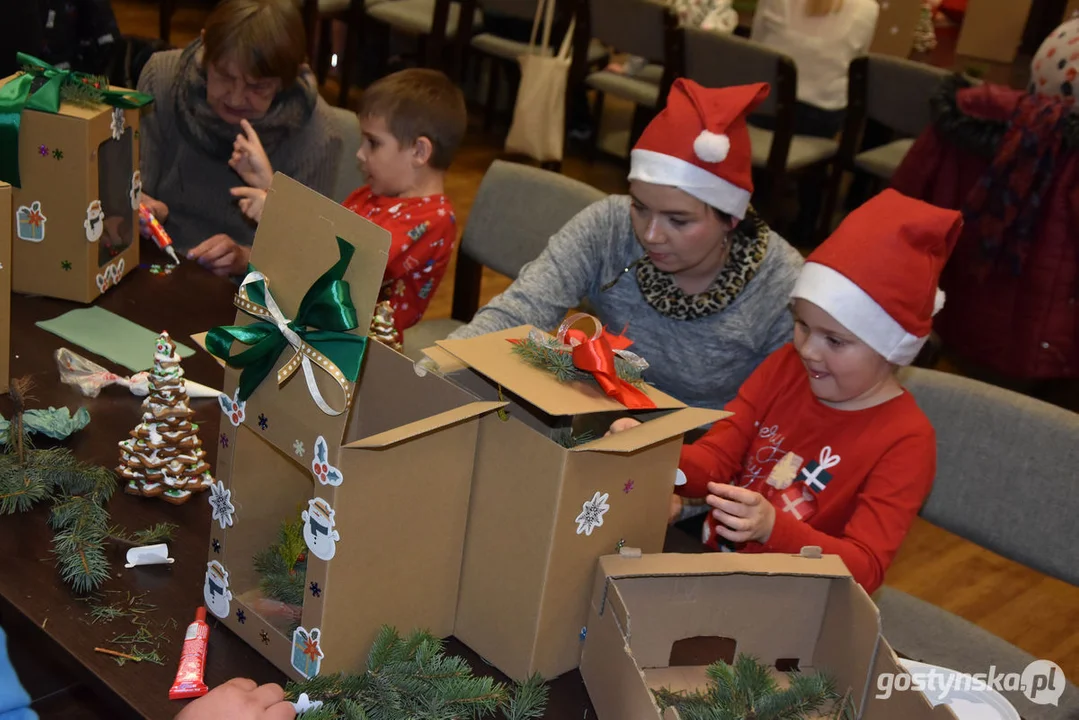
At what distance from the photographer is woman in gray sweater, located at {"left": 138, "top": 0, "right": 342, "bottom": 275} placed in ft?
7.43

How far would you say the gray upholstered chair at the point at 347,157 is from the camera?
2.60m

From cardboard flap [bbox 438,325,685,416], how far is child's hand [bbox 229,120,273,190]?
122 cm

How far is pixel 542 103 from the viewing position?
4551 mm

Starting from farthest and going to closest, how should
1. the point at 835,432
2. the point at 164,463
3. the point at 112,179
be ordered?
the point at 112,179
the point at 835,432
the point at 164,463

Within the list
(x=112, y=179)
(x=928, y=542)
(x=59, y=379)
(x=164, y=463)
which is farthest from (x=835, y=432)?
(x=928, y=542)

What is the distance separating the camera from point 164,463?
1.37 m

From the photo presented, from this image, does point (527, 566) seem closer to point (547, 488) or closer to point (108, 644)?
point (547, 488)

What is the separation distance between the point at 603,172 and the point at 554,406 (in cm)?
435

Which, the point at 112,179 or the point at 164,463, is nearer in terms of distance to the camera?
the point at 164,463

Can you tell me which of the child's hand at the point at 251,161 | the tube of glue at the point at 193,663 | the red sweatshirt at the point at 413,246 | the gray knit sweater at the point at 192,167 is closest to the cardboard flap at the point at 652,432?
the tube of glue at the point at 193,663

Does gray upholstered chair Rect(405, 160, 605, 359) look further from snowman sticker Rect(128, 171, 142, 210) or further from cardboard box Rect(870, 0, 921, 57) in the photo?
cardboard box Rect(870, 0, 921, 57)

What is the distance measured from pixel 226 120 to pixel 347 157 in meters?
0.32

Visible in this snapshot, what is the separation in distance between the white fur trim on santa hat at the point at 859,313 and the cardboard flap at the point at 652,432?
40cm

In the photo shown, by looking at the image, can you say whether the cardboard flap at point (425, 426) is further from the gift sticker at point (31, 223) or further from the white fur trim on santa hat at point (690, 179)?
the gift sticker at point (31, 223)
